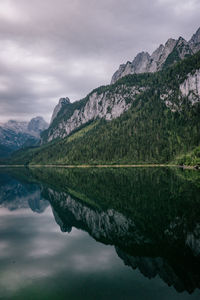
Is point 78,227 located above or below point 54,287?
below

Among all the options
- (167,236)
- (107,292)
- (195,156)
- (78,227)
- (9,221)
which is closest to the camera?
(107,292)

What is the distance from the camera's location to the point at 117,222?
32.8 m

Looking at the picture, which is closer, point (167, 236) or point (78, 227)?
point (167, 236)

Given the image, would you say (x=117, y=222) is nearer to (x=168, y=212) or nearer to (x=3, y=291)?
(x=168, y=212)

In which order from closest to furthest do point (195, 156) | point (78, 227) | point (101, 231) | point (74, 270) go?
point (74, 270) < point (101, 231) < point (78, 227) < point (195, 156)

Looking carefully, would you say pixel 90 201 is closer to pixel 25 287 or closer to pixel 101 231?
pixel 101 231

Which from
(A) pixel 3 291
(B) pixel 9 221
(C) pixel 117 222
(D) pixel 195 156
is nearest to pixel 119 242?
(C) pixel 117 222

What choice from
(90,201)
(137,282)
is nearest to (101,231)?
(137,282)

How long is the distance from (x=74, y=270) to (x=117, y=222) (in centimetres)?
1489

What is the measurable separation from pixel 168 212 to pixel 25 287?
24.3m

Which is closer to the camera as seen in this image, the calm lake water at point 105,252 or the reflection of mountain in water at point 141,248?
the calm lake water at point 105,252

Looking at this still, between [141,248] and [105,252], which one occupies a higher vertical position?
[141,248]

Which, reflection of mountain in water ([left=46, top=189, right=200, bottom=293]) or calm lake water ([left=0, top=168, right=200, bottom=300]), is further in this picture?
reflection of mountain in water ([left=46, top=189, right=200, bottom=293])

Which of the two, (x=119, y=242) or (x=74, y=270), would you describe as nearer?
(x=74, y=270)
